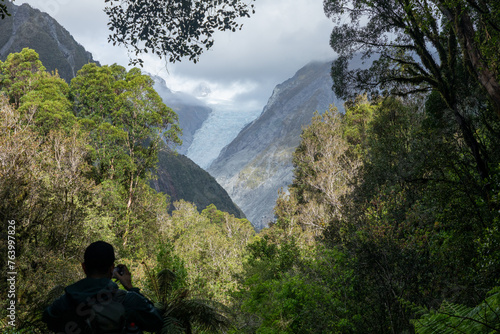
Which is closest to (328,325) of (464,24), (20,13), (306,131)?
(464,24)

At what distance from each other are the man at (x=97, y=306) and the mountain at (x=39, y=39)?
267ft

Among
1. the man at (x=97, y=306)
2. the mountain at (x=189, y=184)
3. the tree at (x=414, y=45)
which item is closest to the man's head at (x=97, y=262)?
the man at (x=97, y=306)

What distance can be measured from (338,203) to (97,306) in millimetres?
23755

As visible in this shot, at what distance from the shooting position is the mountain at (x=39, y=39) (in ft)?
222

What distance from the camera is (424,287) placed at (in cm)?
700

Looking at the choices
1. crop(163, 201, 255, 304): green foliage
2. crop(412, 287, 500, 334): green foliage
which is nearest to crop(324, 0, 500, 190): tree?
crop(412, 287, 500, 334): green foliage

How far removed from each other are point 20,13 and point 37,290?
306 ft

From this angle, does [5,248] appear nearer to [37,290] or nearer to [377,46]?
[37,290]

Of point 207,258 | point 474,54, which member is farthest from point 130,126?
point 474,54

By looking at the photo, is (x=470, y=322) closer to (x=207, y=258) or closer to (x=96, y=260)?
(x=96, y=260)

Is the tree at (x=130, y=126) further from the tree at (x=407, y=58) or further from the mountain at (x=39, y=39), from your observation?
the mountain at (x=39, y=39)

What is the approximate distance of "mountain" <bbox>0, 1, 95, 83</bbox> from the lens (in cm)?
6762

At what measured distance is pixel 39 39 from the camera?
7369 centimetres

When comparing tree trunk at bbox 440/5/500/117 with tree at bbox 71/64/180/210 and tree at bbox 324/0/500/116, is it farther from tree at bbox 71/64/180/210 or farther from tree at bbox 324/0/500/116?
tree at bbox 71/64/180/210
